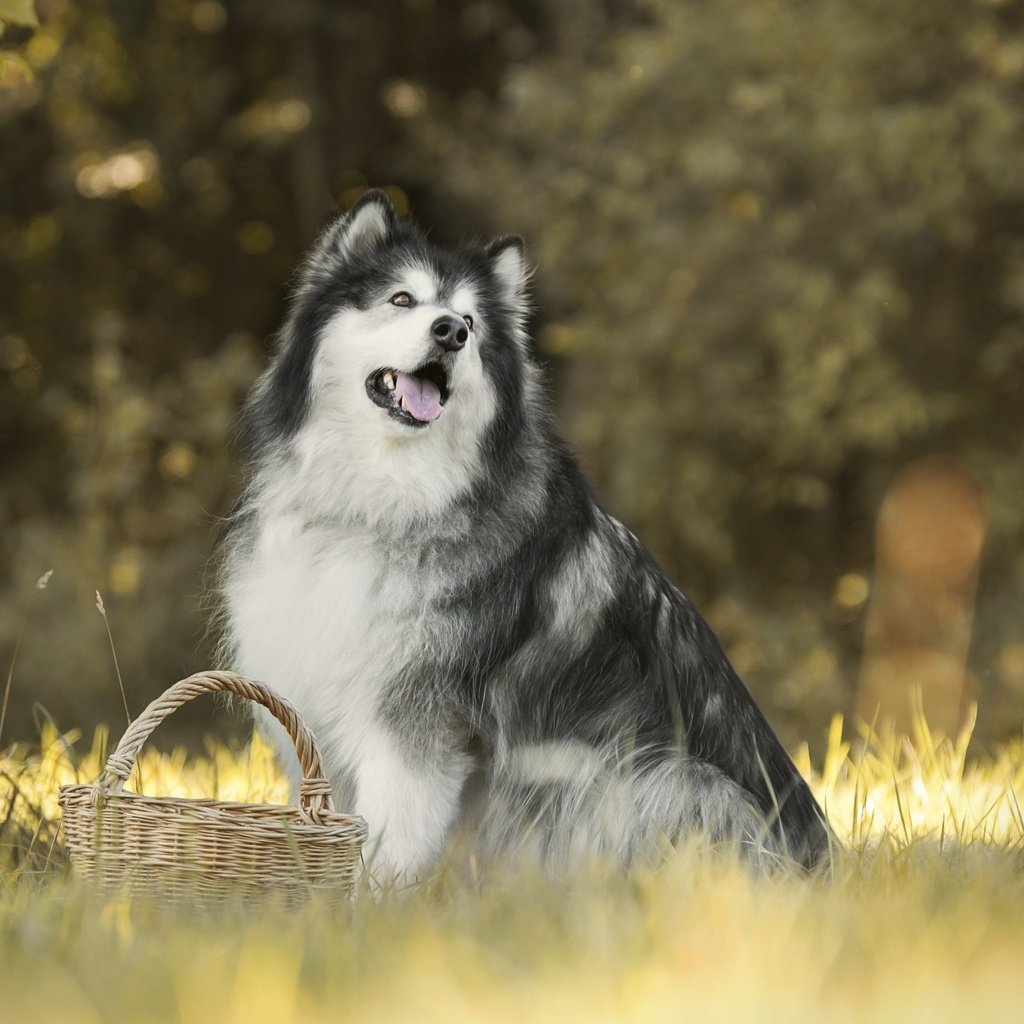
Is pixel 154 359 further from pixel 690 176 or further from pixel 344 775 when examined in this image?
pixel 344 775

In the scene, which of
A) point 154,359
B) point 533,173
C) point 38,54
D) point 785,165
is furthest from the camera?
point 154,359

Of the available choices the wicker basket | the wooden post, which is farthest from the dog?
the wooden post

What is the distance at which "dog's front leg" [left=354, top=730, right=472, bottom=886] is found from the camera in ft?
11.2

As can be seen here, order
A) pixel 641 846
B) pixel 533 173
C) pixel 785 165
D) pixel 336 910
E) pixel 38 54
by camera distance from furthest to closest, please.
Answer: pixel 38 54 → pixel 533 173 → pixel 785 165 → pixel 641 846 → pixel 336 910

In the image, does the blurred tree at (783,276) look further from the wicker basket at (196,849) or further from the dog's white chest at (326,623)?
the wicker basket at (196,849)

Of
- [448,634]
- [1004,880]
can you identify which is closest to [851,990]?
[1004,880]

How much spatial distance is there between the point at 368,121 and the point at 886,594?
19.6 feet

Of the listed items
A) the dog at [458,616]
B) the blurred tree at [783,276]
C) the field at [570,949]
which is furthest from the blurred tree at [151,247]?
the field at [570,949]

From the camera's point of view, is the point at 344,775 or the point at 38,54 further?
the point at 38,54

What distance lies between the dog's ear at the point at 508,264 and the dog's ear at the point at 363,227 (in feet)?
1.08

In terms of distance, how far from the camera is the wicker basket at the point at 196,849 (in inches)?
115

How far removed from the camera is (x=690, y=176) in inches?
356

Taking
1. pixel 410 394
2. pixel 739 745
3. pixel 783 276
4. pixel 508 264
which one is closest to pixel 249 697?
pixel 410 394

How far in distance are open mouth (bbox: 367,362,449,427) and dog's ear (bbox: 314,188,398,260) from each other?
16.6 inches
